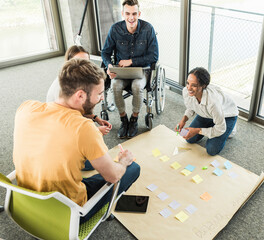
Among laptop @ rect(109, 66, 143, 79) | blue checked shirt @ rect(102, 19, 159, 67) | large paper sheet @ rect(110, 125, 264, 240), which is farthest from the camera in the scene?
blue checked shirt @ rect(102, 19, 159, 67)

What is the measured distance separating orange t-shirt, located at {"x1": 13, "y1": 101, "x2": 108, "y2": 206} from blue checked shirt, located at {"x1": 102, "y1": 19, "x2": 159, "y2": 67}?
165 centimetres

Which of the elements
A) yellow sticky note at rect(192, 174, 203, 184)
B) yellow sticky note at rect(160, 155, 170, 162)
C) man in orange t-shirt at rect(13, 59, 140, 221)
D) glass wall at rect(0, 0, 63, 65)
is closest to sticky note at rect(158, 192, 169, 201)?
yellow sticky note at rect(192, 174, 203, 184)

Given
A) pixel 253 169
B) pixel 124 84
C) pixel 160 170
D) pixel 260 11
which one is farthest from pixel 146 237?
pixel 260 11

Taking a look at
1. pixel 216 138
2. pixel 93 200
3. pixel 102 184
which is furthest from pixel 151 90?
pixel 93 200

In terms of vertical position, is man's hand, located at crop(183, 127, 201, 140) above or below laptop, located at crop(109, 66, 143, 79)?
below

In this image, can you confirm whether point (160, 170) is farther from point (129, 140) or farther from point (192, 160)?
point (129, 140)

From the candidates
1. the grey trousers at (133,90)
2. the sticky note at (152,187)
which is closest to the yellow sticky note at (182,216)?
the sticky note at (152,187)

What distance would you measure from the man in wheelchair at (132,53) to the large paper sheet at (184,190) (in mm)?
329

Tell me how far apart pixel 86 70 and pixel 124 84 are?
1.51 meters

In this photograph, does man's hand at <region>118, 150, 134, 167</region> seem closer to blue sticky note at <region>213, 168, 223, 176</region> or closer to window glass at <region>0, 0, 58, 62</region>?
blue sticky note at <region>213, 168, 223, 176</region>

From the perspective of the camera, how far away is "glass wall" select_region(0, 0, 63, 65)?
4.49m

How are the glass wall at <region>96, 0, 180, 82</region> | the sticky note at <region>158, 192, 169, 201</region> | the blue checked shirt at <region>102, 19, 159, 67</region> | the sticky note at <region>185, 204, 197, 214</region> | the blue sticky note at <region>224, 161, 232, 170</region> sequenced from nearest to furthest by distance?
the sticky note at <region>185, 204, 197, 214</region>
the sticky note at <region>158, 192, 169, 201</region>
the blue sticky note at <region>224, 161, 232, 170</region>
the blue checked shirt at <region>102, 19, 159, 67</region>
the glass wall at <region>96, 0, 180, 82</region>

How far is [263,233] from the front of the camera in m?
1.75

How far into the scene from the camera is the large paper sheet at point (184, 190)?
1805mm
